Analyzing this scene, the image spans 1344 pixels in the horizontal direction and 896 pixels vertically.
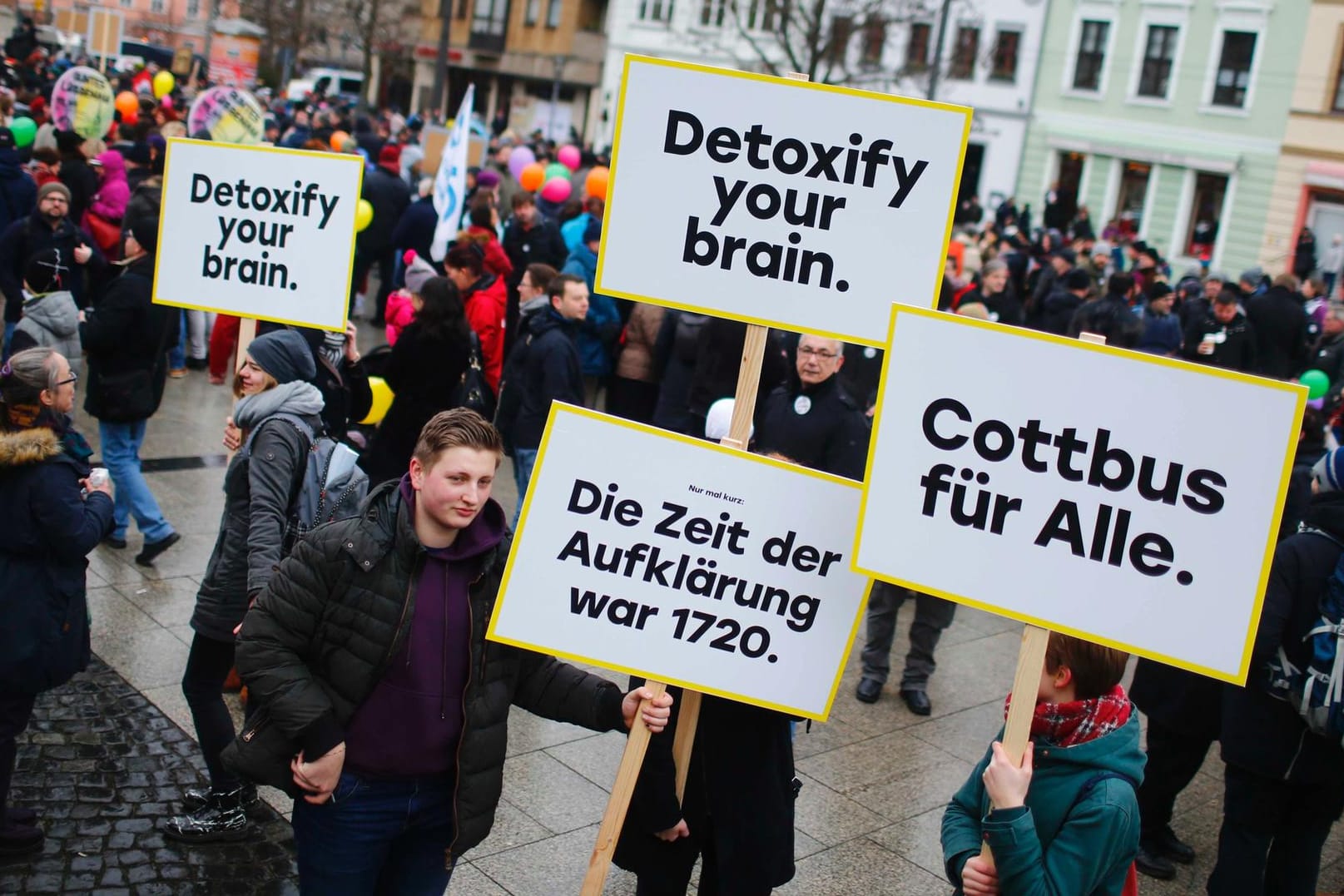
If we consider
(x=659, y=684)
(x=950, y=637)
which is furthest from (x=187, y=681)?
(x=950, y=637)

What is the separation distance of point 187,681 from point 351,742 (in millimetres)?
1731

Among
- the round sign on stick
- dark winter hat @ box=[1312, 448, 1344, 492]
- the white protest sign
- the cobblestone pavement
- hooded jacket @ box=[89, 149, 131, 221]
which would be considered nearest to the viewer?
dark winter hat @ box=[1312, 448, 1344, 492]

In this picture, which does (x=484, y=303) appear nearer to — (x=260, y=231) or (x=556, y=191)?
(x=260, y=231)

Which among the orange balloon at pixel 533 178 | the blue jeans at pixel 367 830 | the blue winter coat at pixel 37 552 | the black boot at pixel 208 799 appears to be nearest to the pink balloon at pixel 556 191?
the orange balloon at pixel 533 178

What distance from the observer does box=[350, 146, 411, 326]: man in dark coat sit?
13.9m

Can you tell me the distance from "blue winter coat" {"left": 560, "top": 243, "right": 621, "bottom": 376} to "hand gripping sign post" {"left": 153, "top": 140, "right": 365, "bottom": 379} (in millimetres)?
4327

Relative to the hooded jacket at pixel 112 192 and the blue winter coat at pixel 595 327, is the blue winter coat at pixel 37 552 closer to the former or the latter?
the blue winter coat at pixel 595 327

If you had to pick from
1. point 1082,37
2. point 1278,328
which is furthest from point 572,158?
point 1082,37

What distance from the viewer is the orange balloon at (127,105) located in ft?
60.9

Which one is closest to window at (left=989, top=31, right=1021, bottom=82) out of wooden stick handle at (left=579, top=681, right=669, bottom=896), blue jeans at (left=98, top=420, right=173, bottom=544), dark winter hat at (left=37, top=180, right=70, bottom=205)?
dark winter hat at (left=37, top=180, right=70, bottom=205)

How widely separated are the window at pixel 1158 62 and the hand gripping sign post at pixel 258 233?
1416 inches

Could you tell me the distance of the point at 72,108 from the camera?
14.8 meters

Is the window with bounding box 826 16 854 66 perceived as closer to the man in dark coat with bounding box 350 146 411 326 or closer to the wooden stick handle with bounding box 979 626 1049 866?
the man in dark coat with bounding box 350 146 411 326

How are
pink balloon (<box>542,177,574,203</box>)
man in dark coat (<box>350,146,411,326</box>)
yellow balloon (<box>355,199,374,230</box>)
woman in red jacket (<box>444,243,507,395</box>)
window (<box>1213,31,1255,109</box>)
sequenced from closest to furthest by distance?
woman in red jacket (<box>444,243,507,395</box>) → yellow balloon (<box>355,199,374,230</box>) → man in dark coat (<box>350,146,411,326</box>) → pink balloon (<box>542,177,574,203</box>) → window (<box>1213,31,1255,109</box>)
